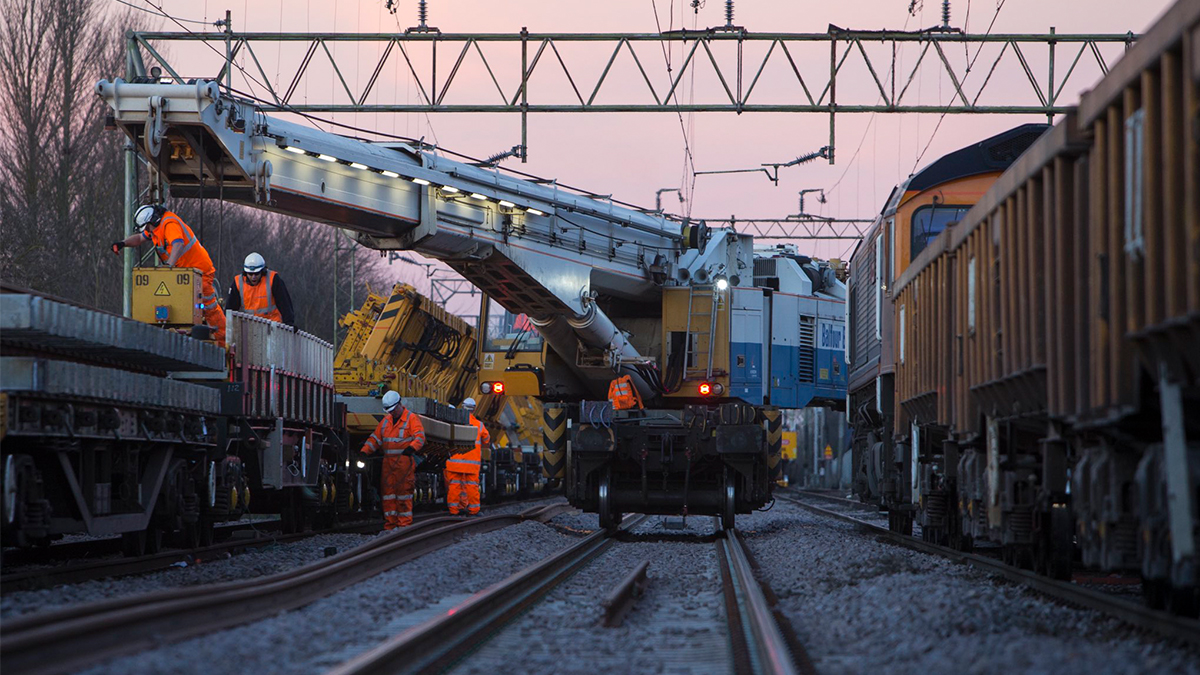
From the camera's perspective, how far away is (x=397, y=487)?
54.5 ft

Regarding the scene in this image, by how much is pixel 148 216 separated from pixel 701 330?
25.1 feet

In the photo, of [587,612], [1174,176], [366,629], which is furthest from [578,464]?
[1174,176]

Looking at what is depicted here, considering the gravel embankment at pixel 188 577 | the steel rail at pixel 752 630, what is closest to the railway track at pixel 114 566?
the gravel embankment at pixel 188 577

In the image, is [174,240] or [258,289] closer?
[174,240]

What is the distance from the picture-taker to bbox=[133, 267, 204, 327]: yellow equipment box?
40.5 feet

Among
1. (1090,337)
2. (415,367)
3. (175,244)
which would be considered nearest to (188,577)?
(175,244)

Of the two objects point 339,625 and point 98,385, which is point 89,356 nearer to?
point 98,385

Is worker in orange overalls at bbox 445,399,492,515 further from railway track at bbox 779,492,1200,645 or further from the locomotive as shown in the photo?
the locomotive

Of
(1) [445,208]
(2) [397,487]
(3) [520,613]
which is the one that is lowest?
(3) [520,613]

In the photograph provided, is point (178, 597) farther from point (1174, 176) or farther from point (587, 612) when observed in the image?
point (1174, 176)

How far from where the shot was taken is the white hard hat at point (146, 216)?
12750mm

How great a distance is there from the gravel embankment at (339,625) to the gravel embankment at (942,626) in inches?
94.9

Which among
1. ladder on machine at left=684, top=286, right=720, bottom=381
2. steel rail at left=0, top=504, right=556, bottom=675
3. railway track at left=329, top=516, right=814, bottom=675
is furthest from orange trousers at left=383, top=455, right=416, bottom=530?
steel rail at left=0, top=504, right=556, bottom=675

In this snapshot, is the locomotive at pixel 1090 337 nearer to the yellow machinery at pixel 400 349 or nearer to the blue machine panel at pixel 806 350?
the blue machine panel at pixel 806 350
